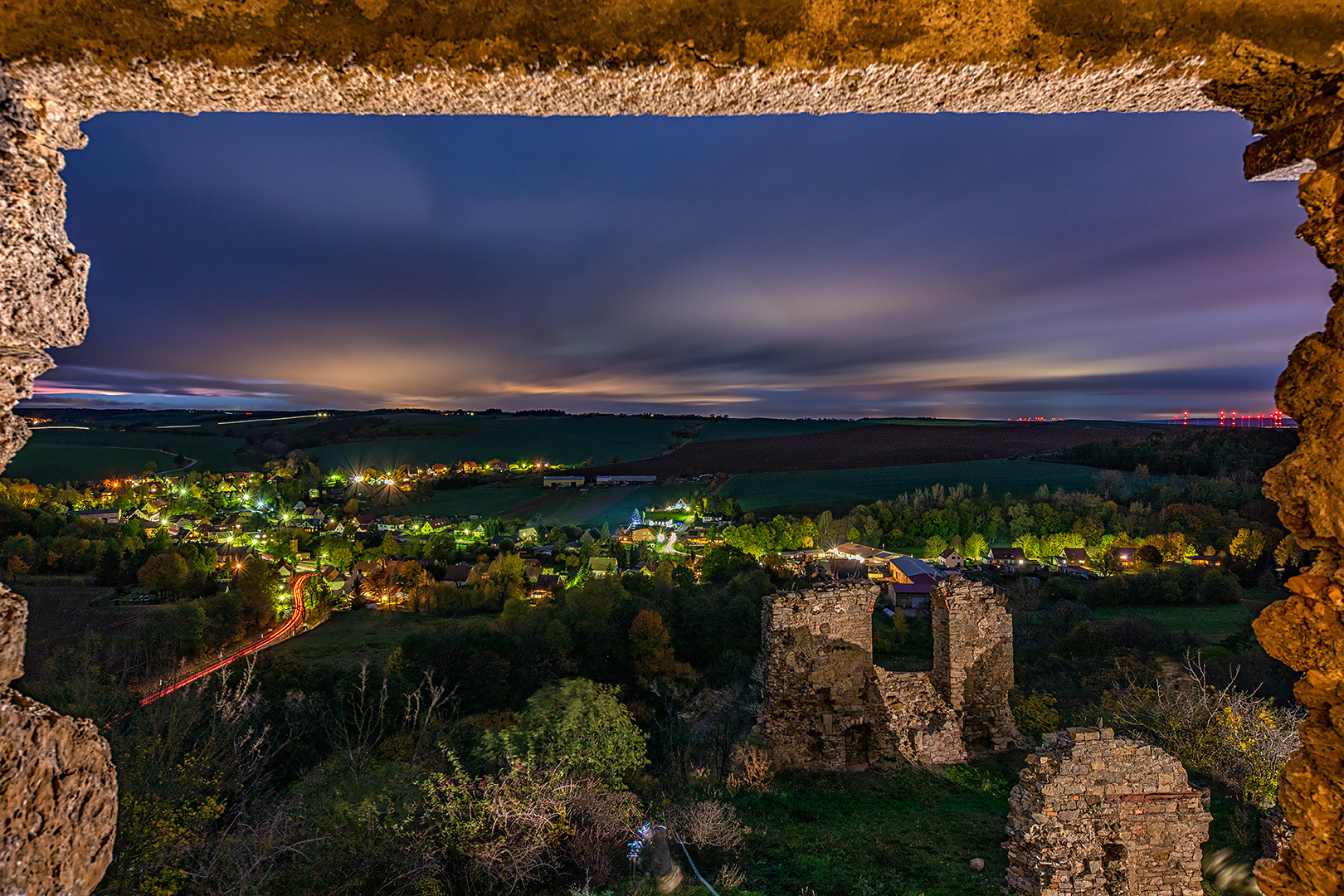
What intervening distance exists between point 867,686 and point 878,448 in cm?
6375

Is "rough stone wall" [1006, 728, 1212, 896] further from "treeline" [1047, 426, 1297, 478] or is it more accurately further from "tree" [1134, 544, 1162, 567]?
"treeline" [1047, 426, 1297, 478]

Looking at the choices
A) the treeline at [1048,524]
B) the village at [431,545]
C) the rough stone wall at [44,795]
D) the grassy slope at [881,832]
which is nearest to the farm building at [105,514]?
the village at [431,545]

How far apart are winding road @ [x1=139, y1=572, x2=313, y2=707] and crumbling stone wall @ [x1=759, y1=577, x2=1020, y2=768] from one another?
13.3m

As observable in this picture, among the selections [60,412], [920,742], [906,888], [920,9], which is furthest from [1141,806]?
[60,412]

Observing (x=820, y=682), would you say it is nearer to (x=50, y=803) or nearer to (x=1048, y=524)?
(x=50, y=803)

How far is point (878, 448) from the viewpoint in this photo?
71.1 metres

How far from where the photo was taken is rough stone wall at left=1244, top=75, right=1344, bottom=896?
1.70 m

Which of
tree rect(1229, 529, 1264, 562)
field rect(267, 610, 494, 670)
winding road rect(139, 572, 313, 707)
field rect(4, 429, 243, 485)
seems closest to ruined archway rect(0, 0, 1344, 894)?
winding road rect(139, 572, 313, 707)

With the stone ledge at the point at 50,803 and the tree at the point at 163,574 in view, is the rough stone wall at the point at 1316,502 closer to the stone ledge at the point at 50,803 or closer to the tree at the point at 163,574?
the stone ledge at the point at 50,803

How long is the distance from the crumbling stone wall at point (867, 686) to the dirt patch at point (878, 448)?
53.5 meters

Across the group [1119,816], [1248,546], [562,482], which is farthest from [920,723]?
[562,482]

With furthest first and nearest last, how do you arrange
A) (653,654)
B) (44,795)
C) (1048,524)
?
(1048,524), (653,654), (44,795)

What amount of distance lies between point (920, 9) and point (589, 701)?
427 inches

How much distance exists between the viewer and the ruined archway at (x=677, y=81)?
5.02 ft
